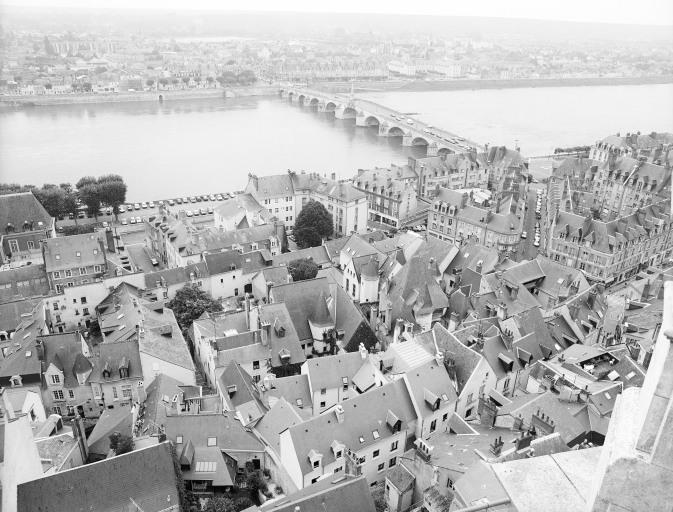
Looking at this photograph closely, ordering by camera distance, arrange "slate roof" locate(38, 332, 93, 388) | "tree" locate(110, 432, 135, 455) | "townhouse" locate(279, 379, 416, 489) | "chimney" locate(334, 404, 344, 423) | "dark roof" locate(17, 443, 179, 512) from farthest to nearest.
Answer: "slate roof" locate(38, 332, 93, 388) → "chimney" locate(334, 404, 344, 423) → "tree" locate(110, 432, 135, 455) → "townhouse" locate(279, 379, 416, 489) → "dark roof" locate(17, 443, 179, 512)

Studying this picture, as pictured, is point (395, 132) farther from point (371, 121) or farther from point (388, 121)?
point (371, 121)

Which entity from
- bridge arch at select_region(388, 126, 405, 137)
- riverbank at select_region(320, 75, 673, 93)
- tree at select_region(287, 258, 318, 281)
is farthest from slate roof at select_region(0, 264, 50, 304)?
riverbank at select_region(320, 75, 673, 93)

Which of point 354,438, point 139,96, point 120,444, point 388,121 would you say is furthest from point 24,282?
point 139,96

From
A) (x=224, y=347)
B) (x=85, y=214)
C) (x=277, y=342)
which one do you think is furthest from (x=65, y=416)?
(x=85, y=214)

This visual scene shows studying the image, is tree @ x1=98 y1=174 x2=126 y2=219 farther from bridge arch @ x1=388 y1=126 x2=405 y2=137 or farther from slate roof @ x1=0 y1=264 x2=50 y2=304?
bridge arch @ x1=388 y1=126 x2=405 y2=137

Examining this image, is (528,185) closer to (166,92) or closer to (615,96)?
(166,92)

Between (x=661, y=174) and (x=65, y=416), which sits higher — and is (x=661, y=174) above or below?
above
